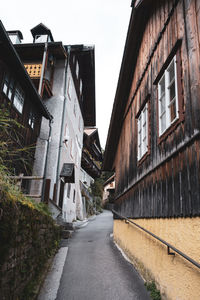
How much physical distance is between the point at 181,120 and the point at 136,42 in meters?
5.18

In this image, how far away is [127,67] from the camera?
9.02 metres

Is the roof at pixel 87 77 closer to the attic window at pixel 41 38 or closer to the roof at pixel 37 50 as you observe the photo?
the roof at pixel 37 50

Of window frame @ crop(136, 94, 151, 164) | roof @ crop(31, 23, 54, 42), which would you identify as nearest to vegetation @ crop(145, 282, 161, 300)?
window frame @ crop(136, 94, 151, 164)

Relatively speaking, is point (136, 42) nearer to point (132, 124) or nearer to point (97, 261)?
point (132, 124)

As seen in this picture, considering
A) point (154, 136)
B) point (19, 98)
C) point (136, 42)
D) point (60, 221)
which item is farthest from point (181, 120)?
point (60, 221)

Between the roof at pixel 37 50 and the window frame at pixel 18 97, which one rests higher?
the roof at pixel 37 50

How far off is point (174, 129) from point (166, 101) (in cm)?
75

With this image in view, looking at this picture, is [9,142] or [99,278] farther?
[99,278]

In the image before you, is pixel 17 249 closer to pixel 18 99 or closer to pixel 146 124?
pixel 146 124

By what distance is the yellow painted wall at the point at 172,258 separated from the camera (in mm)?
3387

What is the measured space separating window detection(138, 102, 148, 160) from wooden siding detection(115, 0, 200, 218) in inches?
13.1

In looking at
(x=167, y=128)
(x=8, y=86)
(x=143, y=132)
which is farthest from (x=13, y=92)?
(x=167, y=128)

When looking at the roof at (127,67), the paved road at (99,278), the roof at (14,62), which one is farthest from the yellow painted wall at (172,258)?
the roof at (14,62)

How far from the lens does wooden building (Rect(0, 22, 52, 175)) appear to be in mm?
8459
